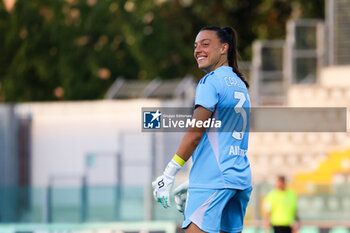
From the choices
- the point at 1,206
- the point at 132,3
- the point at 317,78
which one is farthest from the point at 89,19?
the point at 1,206

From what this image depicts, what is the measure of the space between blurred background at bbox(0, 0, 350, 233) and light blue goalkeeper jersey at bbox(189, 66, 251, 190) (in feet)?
3.76

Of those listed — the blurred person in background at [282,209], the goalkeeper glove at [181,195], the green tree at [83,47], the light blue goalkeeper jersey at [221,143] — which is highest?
the green tree at [83,47]

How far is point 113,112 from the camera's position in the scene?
25.0 m

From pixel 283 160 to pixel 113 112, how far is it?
17.3ft

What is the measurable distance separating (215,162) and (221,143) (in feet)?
0.37

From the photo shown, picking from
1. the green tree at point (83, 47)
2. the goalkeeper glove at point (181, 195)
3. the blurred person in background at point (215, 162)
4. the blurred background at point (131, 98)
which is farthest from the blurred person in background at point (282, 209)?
the green tree at point (83, 47)

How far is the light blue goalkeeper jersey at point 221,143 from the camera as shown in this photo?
5285 mm

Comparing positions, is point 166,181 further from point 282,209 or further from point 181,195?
point 282,209

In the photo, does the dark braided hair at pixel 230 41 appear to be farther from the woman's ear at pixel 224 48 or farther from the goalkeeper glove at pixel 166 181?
the goalkeeper glove at pixel 166 181

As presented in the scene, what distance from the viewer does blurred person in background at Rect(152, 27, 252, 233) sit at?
17.3 ft

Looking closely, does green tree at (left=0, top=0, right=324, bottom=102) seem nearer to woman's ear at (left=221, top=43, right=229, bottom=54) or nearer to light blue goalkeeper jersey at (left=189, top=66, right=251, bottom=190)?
woman's ear at (left=221, top=43, right=229, bottom=54)

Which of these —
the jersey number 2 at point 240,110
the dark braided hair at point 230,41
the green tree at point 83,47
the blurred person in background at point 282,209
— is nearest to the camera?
the jersey number 2 at point 240,110

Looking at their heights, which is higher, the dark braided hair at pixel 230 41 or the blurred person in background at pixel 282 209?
the dark braided hair at pixel 230 41

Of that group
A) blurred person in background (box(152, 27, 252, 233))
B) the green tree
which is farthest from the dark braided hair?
the green tree
